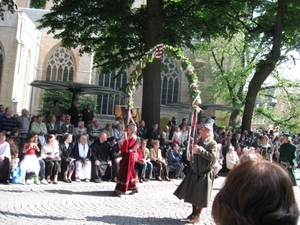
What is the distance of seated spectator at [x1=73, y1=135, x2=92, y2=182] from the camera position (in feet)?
44.1

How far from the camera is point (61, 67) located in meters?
41.1

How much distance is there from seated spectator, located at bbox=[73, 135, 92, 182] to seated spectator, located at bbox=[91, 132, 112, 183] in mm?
234

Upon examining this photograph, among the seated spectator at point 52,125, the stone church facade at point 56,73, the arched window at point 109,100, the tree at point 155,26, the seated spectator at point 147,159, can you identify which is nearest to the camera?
the seated spectator at point 147,159

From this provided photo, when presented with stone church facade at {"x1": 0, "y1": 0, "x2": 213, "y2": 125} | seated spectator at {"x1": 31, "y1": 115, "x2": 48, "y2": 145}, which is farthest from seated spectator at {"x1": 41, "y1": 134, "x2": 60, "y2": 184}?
stone church facade at {"x1": 0, "y1": 0, "x2": 213, "y2": 125}

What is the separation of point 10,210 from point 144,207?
2953mm

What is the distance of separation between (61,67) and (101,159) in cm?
2868

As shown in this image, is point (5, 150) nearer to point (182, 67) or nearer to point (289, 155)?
point (182, 67)

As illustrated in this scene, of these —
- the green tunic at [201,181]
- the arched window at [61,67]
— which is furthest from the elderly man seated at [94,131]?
the arched window at [61,67]

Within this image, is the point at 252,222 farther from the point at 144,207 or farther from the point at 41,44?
the point at 41,44

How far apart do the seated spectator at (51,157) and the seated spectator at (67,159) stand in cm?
32

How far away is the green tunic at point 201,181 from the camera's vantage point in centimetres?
784

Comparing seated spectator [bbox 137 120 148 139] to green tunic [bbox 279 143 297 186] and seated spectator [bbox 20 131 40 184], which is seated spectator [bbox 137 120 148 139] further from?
green tunic [bbox 279 143 297 186]

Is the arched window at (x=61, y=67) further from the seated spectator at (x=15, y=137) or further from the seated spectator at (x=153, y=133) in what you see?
the seated spectator at (x=15, y=137)

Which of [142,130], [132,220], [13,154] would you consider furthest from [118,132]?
[132,220]
